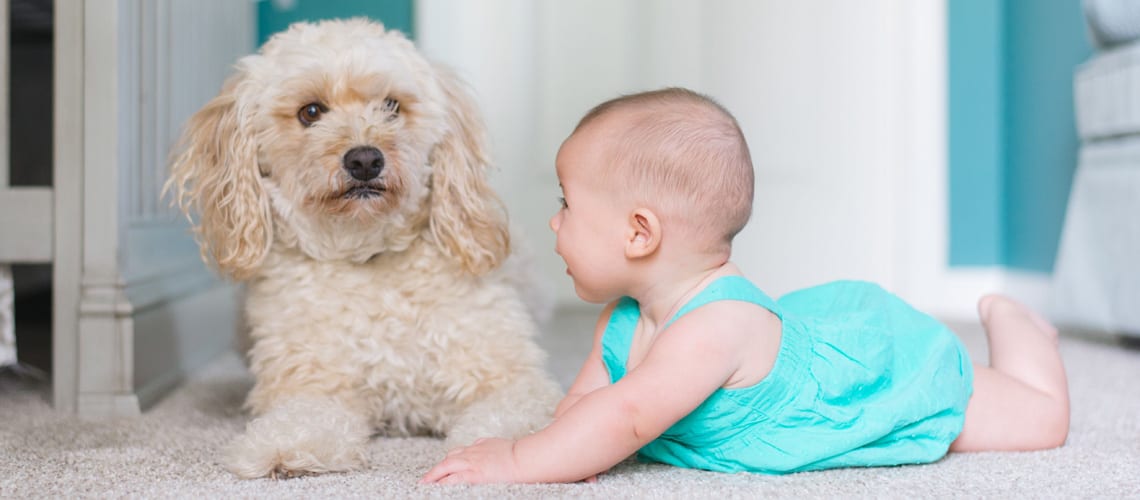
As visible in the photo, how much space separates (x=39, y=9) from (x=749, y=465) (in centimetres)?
161

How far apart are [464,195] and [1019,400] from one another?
79cm

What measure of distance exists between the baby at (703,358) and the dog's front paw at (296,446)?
152 mm

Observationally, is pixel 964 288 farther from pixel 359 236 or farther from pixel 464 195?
pixel 359 236

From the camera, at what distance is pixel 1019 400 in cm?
130

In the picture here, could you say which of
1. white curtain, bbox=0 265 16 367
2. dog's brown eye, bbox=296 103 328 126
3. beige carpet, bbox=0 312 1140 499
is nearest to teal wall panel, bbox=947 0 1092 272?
beige carpet, bbox=0 312 1140 499

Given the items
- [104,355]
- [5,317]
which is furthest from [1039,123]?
[5,317]

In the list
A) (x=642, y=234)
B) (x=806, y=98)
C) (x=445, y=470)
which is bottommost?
(x=445, y=470)

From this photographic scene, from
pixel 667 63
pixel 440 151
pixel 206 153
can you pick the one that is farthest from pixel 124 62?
pixel 667 63

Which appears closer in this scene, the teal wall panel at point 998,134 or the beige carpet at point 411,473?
the beige carpet at point 411,473

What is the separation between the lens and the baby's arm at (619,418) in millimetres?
1051

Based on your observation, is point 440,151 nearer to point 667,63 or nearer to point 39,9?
point 39,9

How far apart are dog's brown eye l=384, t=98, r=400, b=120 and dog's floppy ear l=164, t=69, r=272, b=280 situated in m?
0.19

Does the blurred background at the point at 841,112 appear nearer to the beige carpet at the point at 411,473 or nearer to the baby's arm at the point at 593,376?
the beige carpet at the point at 411,473

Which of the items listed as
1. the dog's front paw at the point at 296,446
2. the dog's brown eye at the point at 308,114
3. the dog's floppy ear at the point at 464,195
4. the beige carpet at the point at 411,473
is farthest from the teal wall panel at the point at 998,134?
the dog's front paw at the point at 296,446
